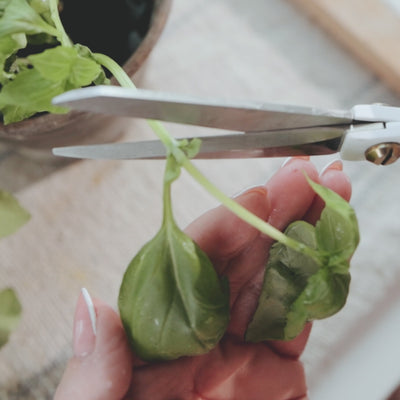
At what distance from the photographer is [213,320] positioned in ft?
1.19

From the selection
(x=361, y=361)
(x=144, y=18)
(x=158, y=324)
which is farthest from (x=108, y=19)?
(x=361, y=361)

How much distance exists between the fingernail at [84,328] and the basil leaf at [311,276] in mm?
114

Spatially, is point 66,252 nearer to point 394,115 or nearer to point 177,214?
point 177,214

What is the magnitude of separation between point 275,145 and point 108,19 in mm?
221

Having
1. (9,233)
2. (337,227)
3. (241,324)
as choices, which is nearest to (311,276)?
(337,227)

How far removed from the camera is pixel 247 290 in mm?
472

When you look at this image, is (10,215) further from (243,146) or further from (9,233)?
(243,146)

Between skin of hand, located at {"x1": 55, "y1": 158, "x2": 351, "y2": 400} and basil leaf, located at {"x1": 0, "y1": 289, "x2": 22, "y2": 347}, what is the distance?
0.41 feet

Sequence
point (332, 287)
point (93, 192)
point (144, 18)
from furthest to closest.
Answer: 1. point (93, 192)
2. point (144, 18)
3. point (332, 287)

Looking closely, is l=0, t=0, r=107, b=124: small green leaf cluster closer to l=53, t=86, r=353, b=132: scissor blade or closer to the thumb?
l=53, t=86, r=353, b=132: scissor blade

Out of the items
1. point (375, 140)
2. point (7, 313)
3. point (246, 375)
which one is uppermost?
point (375, 140)

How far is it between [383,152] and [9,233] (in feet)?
1.01

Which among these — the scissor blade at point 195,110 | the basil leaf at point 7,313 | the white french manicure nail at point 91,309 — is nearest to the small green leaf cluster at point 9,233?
the basil leaf at point 7,313

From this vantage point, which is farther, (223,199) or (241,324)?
(241,324)
